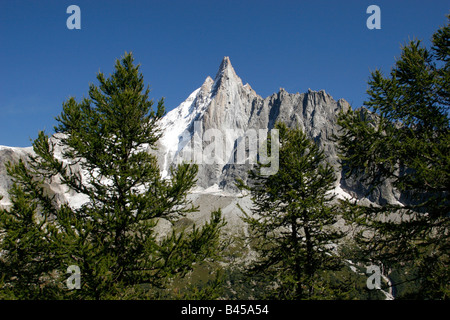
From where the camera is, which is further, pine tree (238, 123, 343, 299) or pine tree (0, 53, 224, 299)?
pine tree (238, 123, 343, 299)

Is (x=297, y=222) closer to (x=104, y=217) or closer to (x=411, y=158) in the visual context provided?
(x=411, y=158)

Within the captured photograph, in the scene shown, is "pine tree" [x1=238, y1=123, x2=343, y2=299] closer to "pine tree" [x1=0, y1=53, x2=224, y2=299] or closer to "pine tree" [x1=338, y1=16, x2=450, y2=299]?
"pine tree" [x1=338, y1=16, x2=450, y2=299]

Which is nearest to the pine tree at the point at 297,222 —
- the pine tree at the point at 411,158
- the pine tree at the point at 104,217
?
the pine tree at the point at 411,158

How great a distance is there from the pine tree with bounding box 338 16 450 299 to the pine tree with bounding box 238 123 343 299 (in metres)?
2.00

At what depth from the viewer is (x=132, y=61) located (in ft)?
33.6

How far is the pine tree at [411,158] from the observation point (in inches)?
285

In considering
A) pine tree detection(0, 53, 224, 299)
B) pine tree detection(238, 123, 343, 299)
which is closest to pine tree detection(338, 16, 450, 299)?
pine tree detection(238, 123, 343, 299)

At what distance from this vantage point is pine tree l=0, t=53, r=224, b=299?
6.41 meters

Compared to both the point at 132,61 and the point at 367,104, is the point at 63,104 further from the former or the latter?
the point at 367,104

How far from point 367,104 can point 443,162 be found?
281 cm

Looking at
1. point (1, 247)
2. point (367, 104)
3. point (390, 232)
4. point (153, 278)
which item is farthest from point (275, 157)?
point (1, 247)

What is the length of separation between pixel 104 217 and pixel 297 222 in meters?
7.24

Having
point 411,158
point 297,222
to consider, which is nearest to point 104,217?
point 297,222

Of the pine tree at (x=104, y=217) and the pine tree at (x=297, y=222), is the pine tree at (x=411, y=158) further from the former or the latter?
the pine tree at (x=104, y=217)
